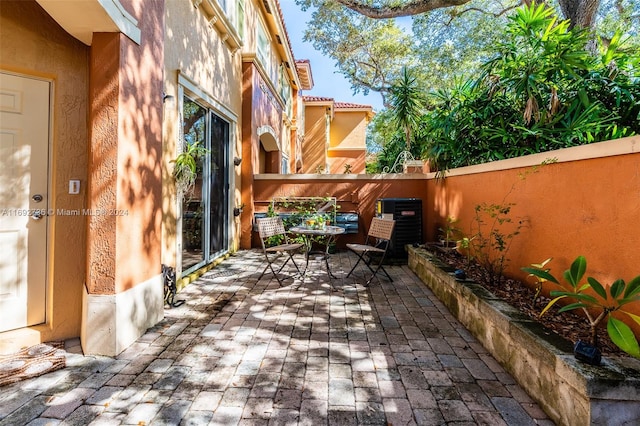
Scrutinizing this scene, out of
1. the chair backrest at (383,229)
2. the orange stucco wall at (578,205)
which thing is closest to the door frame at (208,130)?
the chair backrest at (383,229)

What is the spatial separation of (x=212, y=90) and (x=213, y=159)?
1.09 m

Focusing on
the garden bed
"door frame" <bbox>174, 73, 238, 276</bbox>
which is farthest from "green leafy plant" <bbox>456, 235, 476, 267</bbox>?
"door frame" <bbox>174, 73, 238, 276</bbox>

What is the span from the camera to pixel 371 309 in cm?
347

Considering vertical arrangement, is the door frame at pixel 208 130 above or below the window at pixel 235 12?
below

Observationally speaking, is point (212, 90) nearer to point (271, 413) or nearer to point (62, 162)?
point (62, 162)

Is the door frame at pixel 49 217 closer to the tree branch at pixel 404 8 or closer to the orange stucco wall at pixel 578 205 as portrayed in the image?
the orange stucco wall at pixel 578 205

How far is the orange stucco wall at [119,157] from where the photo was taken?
2.43 m

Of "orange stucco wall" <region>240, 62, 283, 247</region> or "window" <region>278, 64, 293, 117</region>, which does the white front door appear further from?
"window" <region>278, 64, 293, 117</region>

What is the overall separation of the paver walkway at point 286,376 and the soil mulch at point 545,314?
0.47m

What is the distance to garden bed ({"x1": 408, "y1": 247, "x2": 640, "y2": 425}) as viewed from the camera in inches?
58.7

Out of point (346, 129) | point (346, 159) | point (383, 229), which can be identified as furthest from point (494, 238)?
point (346, 129)

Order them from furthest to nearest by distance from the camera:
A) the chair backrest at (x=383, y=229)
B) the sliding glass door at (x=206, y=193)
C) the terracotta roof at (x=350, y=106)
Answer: the terracotta roof at (x=350, y=106) → the chair backrest at (x=383, y=229) → the sliding glass door at (x=206, y=193)

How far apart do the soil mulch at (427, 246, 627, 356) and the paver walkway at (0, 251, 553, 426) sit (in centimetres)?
47

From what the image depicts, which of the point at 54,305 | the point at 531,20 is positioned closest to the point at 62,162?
the point at 54,305
